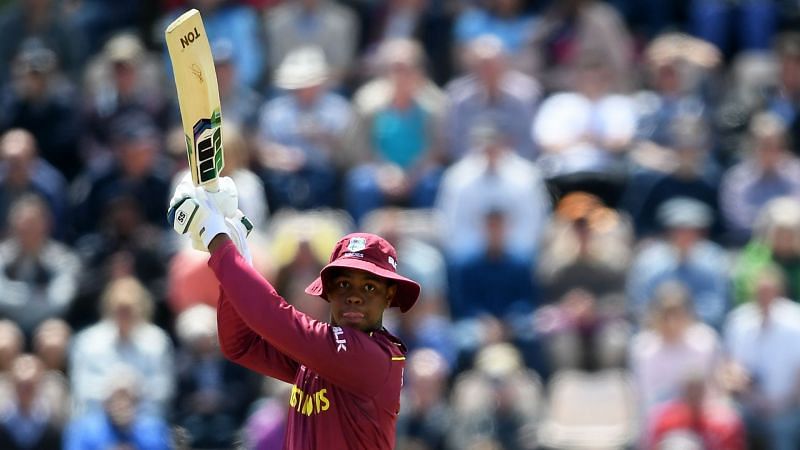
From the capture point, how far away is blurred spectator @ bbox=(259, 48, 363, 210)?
41.0 ft

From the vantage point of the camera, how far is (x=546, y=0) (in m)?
14.2

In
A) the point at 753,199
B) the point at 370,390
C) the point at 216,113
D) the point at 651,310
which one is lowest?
the point at 370,390

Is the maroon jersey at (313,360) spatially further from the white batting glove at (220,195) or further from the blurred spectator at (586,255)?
the blurred spectator at (586,255)

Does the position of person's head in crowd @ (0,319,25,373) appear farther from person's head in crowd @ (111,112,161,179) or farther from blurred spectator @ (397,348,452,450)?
blurred spectator @ (397,348,452,450)

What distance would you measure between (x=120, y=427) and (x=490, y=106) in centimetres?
411

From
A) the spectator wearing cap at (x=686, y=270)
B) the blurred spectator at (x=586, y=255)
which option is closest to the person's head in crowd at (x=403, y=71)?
the blurred spectator at (x=586, y=255)

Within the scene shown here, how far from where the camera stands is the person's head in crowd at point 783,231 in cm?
1153

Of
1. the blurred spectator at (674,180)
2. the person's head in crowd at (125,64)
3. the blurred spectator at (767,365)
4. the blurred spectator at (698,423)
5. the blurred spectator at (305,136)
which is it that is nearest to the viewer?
the blurred spectator at (698,423)

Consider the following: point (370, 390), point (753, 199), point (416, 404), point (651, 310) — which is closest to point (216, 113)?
point (370, 390)

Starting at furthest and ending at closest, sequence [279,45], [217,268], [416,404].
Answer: [279,45] < [416,404] < [217,268]

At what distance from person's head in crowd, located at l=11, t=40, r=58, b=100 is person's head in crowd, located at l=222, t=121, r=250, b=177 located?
176 centimetres

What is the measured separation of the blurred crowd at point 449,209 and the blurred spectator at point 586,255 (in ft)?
0.07

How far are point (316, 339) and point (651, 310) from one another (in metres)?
6.35

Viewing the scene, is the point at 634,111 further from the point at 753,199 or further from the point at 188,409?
the point at 188,409
